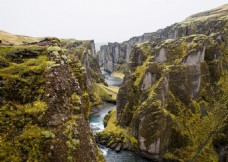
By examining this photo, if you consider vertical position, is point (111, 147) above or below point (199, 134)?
below

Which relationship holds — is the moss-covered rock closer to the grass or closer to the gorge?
the gorge

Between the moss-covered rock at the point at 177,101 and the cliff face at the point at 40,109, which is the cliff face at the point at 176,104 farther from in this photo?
the cliff face at the point at 40,109

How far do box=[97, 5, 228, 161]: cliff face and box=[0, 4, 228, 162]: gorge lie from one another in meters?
0.29

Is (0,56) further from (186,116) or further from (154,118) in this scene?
(186,116)

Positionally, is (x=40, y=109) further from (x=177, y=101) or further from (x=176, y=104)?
(x=177, y=101)

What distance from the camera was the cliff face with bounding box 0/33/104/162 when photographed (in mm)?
22703

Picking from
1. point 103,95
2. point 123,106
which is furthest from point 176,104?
point 103,95

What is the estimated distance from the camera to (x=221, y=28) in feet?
430

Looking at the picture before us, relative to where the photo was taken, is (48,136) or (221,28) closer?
(48,136)

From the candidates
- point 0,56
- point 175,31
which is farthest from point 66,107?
point 175,31

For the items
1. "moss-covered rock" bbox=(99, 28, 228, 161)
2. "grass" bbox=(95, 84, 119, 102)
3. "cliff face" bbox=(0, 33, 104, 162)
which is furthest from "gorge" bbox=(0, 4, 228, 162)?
"grass" bbox=(95, 84, 119, 102)

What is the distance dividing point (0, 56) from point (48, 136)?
9.93m

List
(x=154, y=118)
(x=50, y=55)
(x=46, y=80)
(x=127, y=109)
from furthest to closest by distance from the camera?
(x=127, y=109), (x=154, y=118), (x=50, y=55), (x=46, y=80)

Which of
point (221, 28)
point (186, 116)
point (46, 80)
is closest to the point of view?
point (46, 80)
